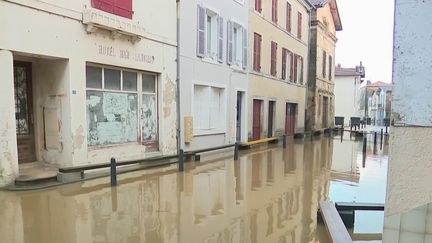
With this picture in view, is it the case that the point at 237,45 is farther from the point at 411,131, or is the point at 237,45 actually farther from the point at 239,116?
the point at 411,131

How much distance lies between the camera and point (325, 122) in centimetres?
3244

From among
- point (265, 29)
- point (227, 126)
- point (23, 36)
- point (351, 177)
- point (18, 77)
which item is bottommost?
point (351, 177)

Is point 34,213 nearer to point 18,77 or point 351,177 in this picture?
point 18,77

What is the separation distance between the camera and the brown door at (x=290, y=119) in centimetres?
2356

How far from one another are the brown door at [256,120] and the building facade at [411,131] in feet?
54.9

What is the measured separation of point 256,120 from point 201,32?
6.81 metres

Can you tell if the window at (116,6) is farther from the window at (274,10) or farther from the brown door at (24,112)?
the window at (274,10)

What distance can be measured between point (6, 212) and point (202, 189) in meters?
3.66

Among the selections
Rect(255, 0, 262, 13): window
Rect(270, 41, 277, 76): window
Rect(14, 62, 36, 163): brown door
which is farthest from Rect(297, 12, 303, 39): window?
Rect(14, 62, 36, 163): brown door

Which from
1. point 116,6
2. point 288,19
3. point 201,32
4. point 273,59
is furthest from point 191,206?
point 288,19

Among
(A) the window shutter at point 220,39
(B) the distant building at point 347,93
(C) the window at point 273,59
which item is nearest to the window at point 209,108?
(A) the window shutter at point 220,39

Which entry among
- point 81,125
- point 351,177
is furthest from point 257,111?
point 81,125

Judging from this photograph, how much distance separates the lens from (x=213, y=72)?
1484 cm

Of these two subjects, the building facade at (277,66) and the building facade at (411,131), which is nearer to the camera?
the building facade at (411,131)
